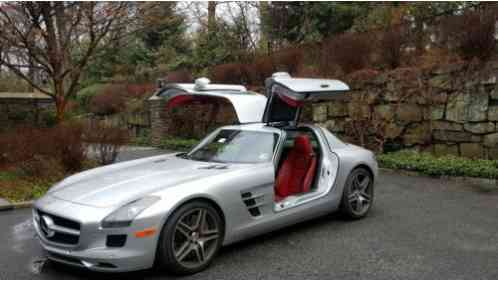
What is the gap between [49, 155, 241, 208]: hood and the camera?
374 centimetres

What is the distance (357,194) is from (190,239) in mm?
2607

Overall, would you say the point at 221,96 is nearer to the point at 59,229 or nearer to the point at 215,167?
the point at 215,167

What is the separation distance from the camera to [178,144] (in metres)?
13.7

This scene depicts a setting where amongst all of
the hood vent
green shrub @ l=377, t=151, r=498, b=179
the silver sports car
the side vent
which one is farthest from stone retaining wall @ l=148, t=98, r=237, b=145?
the side vent

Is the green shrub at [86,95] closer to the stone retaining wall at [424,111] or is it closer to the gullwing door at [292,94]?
the stone retaining wall at [424,111]

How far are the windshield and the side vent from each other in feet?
1.64

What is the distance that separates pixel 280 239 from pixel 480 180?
484cm

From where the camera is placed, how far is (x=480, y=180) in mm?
7637

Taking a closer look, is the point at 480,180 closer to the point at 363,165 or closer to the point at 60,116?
the point at 363,165

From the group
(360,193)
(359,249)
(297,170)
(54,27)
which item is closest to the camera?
(359,249)

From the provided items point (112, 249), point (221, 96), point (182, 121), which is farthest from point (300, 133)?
point (182, 121)

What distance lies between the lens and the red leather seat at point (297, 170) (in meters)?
5.20

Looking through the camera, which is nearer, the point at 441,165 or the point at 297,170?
the point at 297,170

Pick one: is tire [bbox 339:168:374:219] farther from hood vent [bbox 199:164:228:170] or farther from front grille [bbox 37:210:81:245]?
front grille [bbox 37:210:81:245]
